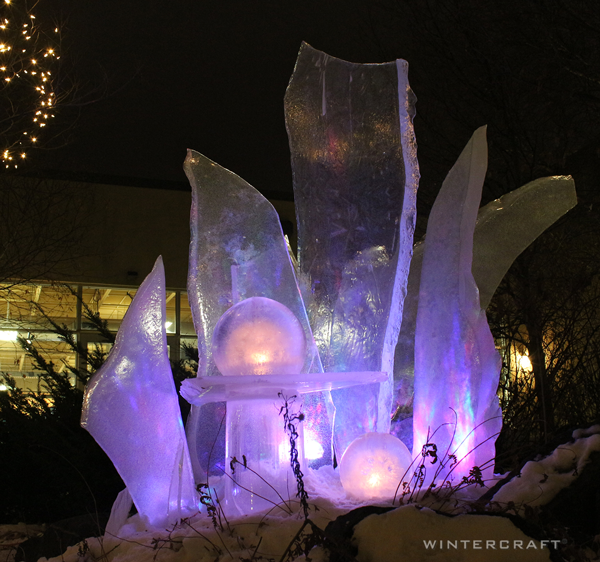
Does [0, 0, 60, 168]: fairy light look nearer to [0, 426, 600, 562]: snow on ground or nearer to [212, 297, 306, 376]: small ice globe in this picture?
[212, 297, 306, 376]: small ice globe

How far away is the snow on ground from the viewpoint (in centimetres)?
216

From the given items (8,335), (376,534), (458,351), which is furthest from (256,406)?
(8,335)

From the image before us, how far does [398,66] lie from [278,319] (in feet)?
6.56

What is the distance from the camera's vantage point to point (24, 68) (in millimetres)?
7703

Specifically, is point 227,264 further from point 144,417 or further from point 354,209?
point 144,417

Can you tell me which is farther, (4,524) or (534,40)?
(534,40)

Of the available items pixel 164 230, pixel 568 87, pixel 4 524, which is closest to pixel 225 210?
pixel 4 524

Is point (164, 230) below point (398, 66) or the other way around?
the other way around

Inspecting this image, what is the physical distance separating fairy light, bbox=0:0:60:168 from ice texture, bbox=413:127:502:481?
5.31 m

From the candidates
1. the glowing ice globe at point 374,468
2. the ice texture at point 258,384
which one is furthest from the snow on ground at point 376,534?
the ice texture at point 258,384

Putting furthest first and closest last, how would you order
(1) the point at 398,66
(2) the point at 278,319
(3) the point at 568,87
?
(3) the point at 568,87 → (1) the point at 398,66 → (2) the point at 278,319

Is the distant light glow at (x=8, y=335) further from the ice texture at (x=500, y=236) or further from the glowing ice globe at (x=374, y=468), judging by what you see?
the glowing ice globe at (x=374, y=468)

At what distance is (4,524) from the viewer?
5227 mm

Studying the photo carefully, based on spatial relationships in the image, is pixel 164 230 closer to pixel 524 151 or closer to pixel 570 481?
pixel 524 151
